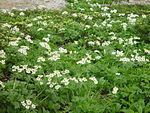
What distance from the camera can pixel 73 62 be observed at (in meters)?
5.21

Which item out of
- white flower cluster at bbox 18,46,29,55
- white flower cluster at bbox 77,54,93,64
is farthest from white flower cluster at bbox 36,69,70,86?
white flower cluster at bbox 18,46,29,55

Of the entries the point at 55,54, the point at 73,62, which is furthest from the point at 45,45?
the point at 73,62

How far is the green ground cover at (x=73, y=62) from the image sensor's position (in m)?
3.97

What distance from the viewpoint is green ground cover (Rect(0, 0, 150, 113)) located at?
3.97 meters

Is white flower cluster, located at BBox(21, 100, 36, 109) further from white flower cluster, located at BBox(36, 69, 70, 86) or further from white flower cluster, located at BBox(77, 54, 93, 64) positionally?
white flower cluster, located at BBox(77, 54, 93, 64)

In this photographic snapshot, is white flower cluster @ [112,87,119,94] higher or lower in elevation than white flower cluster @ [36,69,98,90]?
lower

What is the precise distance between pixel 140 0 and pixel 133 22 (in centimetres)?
347

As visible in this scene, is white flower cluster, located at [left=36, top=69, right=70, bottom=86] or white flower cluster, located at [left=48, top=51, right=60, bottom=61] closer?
white flower cluster, located at [left=36, top=69, right=70, bottom=86]

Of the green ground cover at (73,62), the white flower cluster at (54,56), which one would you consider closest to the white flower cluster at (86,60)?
the green ground cover at (73,62)

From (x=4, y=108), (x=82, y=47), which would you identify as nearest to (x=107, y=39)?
(x=82, y=47)

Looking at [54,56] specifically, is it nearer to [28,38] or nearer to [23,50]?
[23,50]

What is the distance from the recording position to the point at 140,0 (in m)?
10.3

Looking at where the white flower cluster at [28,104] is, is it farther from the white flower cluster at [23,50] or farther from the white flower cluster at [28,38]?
the white flower cluster at [28,38]

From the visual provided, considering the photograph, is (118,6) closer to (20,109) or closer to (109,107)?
(109,107)
